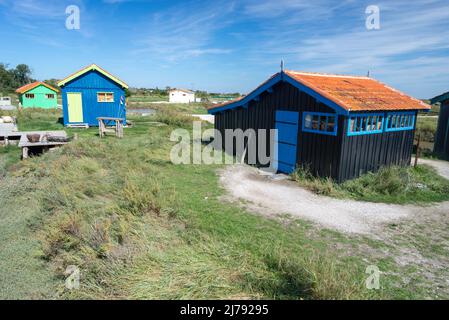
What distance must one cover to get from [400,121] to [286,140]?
171 inches

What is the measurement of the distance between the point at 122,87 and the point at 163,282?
2024 centimetres

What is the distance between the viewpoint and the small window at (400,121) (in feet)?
38.3

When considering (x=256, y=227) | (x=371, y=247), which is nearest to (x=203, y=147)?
(x=256, y=227)

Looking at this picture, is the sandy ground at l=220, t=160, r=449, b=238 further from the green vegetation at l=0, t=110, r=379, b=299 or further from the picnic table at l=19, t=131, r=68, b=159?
the picnic table at l=19, t=131, r=68, b=159

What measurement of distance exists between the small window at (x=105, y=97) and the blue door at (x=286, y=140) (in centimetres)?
1443

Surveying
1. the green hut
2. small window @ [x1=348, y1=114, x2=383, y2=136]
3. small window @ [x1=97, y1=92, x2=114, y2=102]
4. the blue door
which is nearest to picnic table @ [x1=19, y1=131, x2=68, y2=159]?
small window @ [x1=97, y1=92, x2=114, y2=102]

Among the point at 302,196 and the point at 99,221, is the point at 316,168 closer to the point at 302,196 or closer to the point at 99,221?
the point at 302,196

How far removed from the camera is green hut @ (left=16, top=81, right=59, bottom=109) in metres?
37.0

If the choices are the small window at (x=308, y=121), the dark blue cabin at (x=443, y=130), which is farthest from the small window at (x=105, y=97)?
the dark blue cabin at (x=443, y=130)

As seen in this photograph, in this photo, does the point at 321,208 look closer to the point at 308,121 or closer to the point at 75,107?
the point at 308,121

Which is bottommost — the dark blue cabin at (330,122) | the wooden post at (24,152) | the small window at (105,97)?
the wooden post at (24,152)

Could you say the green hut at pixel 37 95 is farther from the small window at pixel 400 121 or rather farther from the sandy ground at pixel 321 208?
the small window at pixel 400 121

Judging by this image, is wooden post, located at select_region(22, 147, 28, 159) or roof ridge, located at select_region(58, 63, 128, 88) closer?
wooden post, located at select_region(22, 147, 28, 159)

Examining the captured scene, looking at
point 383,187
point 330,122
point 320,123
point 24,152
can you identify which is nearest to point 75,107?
point 24,152
